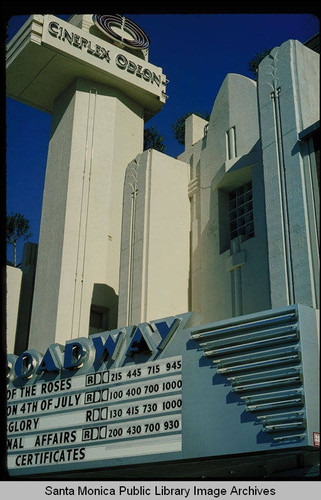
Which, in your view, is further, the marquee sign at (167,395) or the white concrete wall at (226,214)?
the white concrete wall at (226,214)

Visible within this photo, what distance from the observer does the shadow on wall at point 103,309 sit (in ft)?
67.9

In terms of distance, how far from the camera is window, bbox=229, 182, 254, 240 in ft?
60.3

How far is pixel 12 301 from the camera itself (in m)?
22.7

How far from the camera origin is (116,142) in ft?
75.2

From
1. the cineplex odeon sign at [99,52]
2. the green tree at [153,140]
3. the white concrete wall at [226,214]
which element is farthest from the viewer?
the green tree at [153,140]

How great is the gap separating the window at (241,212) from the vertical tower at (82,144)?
445cm

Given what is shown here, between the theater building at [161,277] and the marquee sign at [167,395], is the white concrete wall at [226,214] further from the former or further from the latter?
the marquee sign at [167,395]

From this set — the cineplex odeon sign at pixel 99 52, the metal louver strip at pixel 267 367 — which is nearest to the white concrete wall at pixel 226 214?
the metal louver strip at pixel 267 367

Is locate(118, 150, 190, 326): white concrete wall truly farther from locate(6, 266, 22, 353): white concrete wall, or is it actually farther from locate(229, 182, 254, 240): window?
locate(6, 266, 22, 353): white concrete wall

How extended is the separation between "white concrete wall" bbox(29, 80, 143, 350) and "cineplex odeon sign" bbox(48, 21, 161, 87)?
0.97 m

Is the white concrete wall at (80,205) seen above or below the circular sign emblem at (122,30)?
below

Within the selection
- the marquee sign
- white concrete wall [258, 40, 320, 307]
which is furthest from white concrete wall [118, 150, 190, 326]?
white concrete wall [258, 40, 320, 307]

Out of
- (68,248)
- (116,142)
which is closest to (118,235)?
(68,248)
